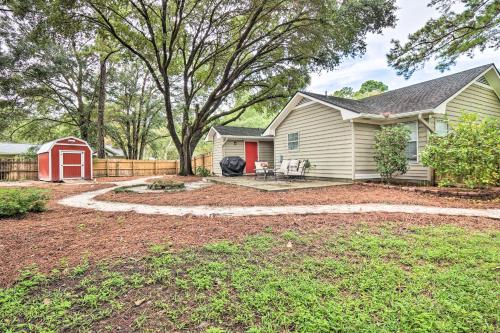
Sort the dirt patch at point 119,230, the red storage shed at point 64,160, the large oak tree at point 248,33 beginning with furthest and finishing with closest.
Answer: the red storage shed at point 64,160 → the large oak tree at point 248,33 → the dirt patch at point 119,230

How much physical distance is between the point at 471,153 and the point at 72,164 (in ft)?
56.9

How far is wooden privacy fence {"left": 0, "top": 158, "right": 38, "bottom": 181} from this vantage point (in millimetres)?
14289

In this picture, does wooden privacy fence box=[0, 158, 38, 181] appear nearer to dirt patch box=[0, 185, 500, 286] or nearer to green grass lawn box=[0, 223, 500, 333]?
dirt patch box=[0, 185, 500, 286]

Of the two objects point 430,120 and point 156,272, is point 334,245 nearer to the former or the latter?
point 156,272

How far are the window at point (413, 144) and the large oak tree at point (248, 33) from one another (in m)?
4.37

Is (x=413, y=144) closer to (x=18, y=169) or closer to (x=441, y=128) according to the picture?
(x=441, y=128)

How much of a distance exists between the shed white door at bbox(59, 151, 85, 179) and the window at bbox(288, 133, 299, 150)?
11.9 metres

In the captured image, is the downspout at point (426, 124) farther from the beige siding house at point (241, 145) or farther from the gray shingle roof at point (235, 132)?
the gray shingle roof at point (235, 132)

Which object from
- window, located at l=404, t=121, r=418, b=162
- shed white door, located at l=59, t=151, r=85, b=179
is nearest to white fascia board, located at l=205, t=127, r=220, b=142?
shed white door, located at l=59, t=151, r=85, b=179

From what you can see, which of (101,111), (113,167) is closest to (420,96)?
(113,167)

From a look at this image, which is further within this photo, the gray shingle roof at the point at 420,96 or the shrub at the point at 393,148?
the gray shingle roof at the point at 420,96

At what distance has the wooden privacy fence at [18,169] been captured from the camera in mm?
14289

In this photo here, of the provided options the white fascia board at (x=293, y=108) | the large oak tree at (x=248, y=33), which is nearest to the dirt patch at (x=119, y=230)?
the white fascia board at (x=293, y=108)

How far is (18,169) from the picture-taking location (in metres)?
14.7
